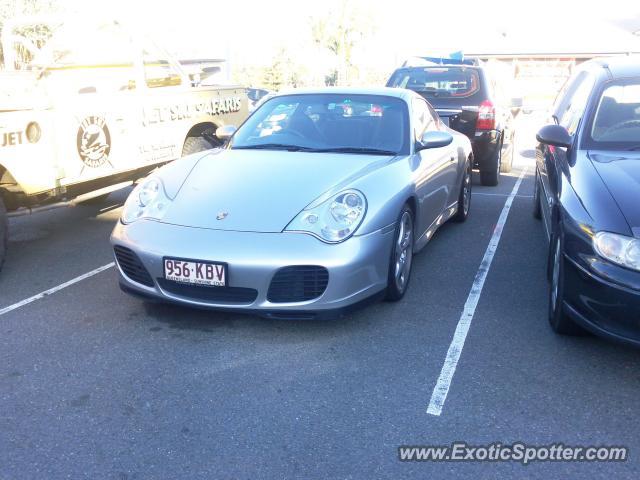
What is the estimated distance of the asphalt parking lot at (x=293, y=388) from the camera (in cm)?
268

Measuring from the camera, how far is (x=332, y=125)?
495cm

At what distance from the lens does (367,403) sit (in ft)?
10.2

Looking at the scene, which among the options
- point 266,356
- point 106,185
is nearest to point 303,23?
point 106,185

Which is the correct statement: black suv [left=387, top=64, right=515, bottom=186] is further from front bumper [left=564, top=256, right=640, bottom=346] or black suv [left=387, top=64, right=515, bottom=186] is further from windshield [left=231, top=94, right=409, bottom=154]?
front bumper [left=564, top=256, right=640, bottom=346]

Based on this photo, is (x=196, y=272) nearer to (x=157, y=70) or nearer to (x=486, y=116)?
(x=157, y=70)

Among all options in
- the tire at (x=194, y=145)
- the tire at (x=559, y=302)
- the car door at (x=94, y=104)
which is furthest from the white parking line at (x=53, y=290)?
the tire at (x=559, y=302)

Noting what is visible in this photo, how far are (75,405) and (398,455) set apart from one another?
1.54 meters

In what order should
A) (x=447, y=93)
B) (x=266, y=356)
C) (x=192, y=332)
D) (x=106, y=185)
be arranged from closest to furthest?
(x=266, y=356) < (x=192, y=332) < (x=106, y=185) < (x=447, y=93)

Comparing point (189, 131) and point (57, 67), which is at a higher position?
point (57, 67)

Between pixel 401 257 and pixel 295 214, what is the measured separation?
2.97 feet

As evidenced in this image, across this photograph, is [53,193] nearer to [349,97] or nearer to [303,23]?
[349,97]

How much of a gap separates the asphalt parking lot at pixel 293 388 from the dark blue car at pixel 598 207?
0.37 metres

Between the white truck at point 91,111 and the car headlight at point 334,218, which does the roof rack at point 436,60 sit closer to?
the white truck at point 91,111

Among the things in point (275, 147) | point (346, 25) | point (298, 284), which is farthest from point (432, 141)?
point (346, 25)
